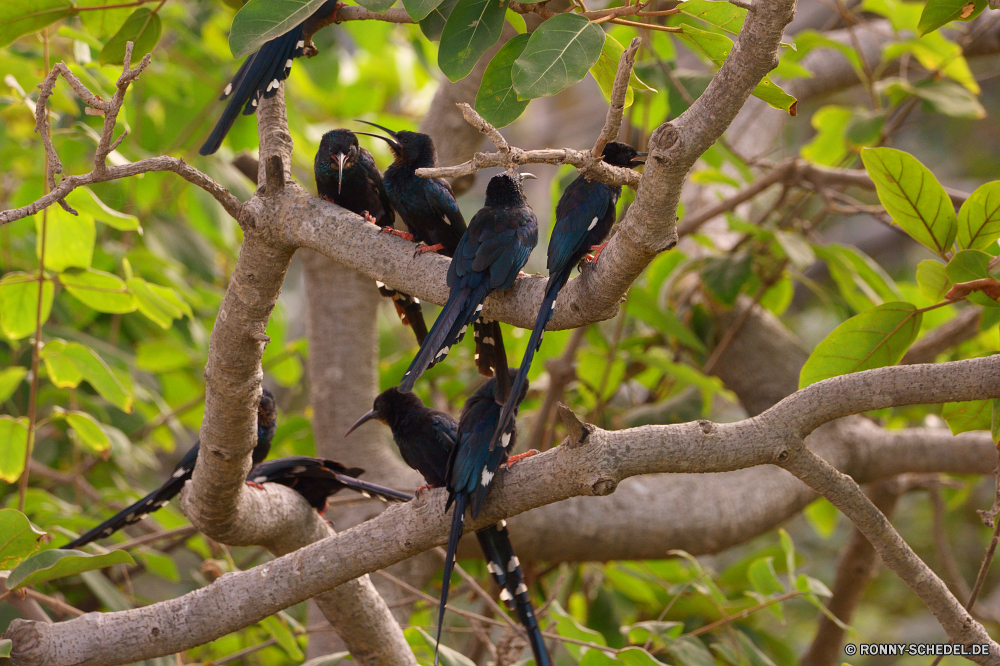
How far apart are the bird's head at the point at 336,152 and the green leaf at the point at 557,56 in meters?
0.98

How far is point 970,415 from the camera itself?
166 cm

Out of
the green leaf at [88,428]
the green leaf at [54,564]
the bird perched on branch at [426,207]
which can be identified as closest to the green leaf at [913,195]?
the bird perched on branch at [426,207]

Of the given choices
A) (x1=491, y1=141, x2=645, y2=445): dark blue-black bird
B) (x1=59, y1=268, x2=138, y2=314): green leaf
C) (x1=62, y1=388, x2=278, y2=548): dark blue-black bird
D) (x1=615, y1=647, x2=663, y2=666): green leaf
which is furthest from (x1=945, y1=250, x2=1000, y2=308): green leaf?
(x1=59, y1=268, x2=138, y2=314): green leaf

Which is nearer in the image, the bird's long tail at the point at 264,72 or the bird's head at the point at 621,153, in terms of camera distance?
the bird's long tail at the point at 264,72

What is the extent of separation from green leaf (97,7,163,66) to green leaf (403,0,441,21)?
0.90m

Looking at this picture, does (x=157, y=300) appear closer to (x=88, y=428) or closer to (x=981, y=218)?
(x=88, y=428)

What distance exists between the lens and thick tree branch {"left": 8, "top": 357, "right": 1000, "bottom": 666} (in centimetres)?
136

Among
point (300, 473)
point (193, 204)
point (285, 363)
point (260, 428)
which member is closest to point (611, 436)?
point (300, 473)

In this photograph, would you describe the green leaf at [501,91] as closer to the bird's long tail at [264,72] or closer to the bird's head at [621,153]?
the bird's long tail at [264,72]

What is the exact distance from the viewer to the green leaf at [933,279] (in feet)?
5.44

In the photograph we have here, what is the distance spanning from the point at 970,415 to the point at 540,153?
1150mm

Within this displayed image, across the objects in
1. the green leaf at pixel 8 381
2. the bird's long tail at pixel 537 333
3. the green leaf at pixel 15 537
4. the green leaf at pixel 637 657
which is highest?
the green leaf at pixel 8 381

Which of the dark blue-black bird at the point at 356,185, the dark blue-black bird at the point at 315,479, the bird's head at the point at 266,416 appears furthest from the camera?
the bird's head at the point at 266,416

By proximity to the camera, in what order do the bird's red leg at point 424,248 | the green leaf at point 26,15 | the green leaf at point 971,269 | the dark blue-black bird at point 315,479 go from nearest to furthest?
the green leaf at point 971,269 → the bird's red leg at point 424,248 → the green leaf at point 26,15 → the dark blue-black bird at point 315,479
